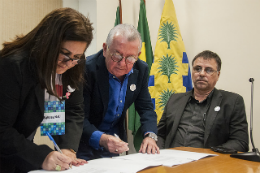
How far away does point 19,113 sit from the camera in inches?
47.6

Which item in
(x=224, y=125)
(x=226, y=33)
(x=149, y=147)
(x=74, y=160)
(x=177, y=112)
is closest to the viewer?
(x=74, y=160)

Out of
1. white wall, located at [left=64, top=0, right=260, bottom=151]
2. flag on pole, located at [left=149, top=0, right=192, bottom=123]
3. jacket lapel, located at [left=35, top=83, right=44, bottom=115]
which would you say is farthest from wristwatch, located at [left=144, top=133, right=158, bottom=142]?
white wall, located at [left=64, top=0, right=260, bottom=151]

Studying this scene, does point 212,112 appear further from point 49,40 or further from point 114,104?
point 49,40

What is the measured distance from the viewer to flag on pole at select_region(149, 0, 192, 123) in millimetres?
3307

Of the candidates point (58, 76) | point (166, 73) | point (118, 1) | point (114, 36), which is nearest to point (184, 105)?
point (166, 73)

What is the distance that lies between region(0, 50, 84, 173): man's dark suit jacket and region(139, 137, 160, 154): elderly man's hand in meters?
0.68

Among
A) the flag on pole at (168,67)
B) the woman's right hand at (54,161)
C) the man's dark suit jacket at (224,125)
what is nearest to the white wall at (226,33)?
the flag on pole at (168,67)

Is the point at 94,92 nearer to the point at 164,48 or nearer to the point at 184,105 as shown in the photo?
the point at 184,105

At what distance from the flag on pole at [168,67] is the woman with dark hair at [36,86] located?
2116 millimetres

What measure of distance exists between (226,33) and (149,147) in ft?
7.09

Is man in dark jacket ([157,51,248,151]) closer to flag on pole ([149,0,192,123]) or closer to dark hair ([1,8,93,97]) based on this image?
flag on pole ([149,0,192,123])

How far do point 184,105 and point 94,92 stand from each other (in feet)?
3.80

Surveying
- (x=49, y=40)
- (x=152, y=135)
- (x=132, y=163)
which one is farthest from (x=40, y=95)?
(x=152, y=135)

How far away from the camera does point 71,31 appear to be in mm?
1190
